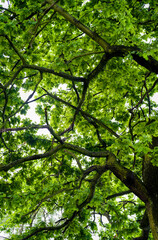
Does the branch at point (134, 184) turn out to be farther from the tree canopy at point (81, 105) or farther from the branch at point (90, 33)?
the branch at point (90, 33)

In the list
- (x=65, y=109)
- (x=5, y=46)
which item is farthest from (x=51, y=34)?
(x=65, y=109)

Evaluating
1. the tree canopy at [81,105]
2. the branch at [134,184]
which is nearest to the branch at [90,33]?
the tree canopy at [81,105]

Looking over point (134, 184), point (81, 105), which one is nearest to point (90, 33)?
point (81, 105)

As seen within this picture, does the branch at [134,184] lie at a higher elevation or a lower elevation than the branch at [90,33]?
→ lower

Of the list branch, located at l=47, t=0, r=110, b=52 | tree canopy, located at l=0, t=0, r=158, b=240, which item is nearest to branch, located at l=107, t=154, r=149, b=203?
tree canopy, located at l=0, t=0, r=158, b=240

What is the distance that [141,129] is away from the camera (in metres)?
5.12

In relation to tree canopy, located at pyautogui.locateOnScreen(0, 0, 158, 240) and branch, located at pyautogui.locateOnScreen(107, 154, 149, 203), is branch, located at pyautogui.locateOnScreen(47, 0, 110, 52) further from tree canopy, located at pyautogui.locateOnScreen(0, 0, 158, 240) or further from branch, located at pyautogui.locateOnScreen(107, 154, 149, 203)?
branch, located at pyautogui.locateOnScreen(107, 154, 149, 203)

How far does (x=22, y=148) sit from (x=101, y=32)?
5.41 m

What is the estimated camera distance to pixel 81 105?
6.43 metres

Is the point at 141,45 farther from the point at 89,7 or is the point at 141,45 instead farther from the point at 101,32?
the point at 89,7

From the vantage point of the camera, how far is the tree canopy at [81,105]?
4.88 m

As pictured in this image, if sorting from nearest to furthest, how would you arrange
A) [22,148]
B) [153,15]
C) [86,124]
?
[153,15] → [86,124] → [22,148]

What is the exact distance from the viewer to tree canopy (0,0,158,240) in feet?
16.0

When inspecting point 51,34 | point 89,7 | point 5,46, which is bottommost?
point 5,46
